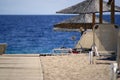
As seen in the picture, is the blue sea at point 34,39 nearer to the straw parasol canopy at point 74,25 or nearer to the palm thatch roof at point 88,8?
the straw parasol canopy at point 74,25

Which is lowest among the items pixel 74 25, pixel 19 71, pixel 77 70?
pixel 77 70

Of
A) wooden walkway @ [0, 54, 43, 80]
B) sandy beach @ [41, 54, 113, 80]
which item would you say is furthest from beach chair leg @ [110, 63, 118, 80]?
wooden walkway @ [0, 54, 43, 80]

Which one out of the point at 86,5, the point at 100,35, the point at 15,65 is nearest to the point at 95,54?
the point at 100,35

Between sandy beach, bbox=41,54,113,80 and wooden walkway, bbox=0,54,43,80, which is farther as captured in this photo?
sandy beach, bbox=41,54,113,80

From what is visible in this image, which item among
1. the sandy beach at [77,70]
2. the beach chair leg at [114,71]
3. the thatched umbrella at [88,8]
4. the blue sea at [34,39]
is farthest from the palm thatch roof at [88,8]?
the blue sea at [34,39]

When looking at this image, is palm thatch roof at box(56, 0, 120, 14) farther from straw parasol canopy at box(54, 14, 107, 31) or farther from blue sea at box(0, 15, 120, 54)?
blue sea at box(0, 15, 120, 54)

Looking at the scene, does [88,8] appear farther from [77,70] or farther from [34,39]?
[34,39]

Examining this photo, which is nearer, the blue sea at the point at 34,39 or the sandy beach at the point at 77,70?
the sandy beach at the point at 77,70

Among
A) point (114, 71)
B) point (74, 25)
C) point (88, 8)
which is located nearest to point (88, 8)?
point (88, 8)

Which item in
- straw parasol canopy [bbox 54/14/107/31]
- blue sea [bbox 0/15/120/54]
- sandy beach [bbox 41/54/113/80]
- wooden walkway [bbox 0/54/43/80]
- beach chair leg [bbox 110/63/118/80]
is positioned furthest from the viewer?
blue sea [bbox 0/15/120/54]

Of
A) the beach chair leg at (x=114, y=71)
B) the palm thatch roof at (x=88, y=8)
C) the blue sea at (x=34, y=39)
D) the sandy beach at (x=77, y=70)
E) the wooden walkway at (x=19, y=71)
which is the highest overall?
the palm thatch roof at (x=88, y=8)

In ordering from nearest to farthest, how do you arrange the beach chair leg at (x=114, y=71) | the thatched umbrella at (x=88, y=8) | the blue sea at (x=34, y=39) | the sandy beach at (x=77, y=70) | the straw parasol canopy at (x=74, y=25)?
the beach chair leg at (x=114, y=71) < the sandy beach at (x=77, y=70) < the thatched umbrella at (x=88, y=8) < the straw parasol canopy at (x=74, y=25) < the blue sea at (x=34, y=39)

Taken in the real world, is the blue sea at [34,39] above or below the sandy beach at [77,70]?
below

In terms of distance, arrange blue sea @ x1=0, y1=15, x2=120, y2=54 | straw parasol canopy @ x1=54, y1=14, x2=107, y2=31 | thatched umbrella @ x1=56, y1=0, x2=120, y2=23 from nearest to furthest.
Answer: thatched umbrella @ x1=56, y1=0, x2=120, y2=23 < straw parasol canopy @ x1=54, y1=14, x2=107, y2=31 < blue sea @ x1=0, y1=15, x2=120, y2=54
